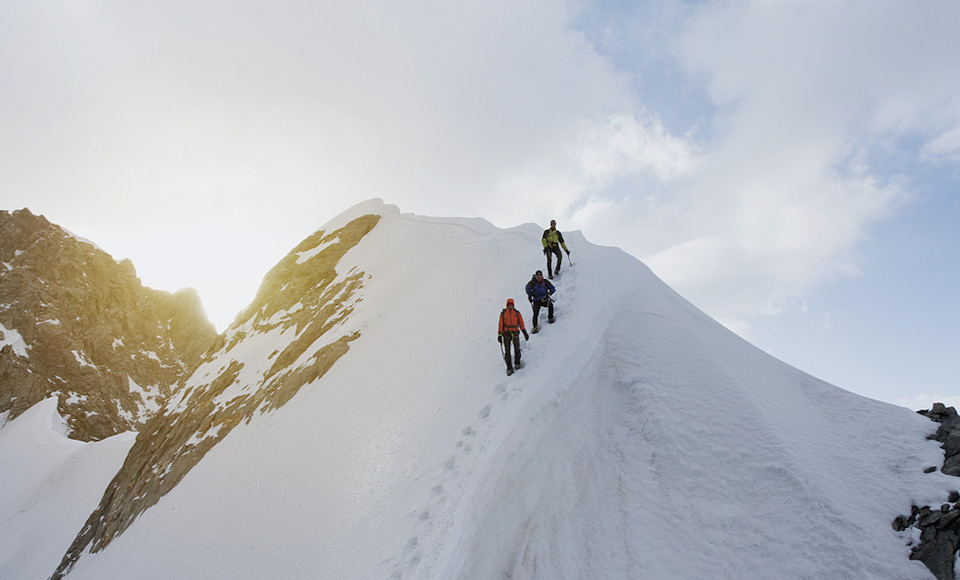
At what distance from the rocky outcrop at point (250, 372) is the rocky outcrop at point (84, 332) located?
2169 inches

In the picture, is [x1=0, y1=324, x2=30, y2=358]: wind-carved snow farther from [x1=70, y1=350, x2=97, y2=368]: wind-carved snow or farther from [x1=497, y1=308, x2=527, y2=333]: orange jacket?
[x1=497, y1=308, x2=527, y2=333]: orange jacket

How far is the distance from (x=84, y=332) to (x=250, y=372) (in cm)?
9285

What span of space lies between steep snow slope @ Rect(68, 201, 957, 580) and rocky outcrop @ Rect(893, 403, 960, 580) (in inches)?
5.1

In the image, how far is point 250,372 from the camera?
24750 millimetres

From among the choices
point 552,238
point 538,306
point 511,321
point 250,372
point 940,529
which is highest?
point 552,238

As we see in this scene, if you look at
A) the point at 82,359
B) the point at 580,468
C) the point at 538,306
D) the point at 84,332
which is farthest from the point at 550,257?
the point at 84,332

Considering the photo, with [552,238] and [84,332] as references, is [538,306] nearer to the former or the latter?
[552,238]

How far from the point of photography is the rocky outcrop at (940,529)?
4.20 meters

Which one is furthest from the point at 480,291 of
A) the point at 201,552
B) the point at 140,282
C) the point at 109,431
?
the point at 140,282

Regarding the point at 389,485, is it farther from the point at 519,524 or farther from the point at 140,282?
the point at 140,282

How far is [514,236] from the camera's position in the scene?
22.0 metres

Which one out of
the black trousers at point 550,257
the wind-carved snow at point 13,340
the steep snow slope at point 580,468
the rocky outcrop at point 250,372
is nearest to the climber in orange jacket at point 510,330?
the steep snow slope at point 580,468

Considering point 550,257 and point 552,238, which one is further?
point 550,257

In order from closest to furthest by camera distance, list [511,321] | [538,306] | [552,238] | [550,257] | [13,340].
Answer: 1. [511,321]
2. [538,306]
3. [552,238]
4. [550,257]
5. [13,340]
